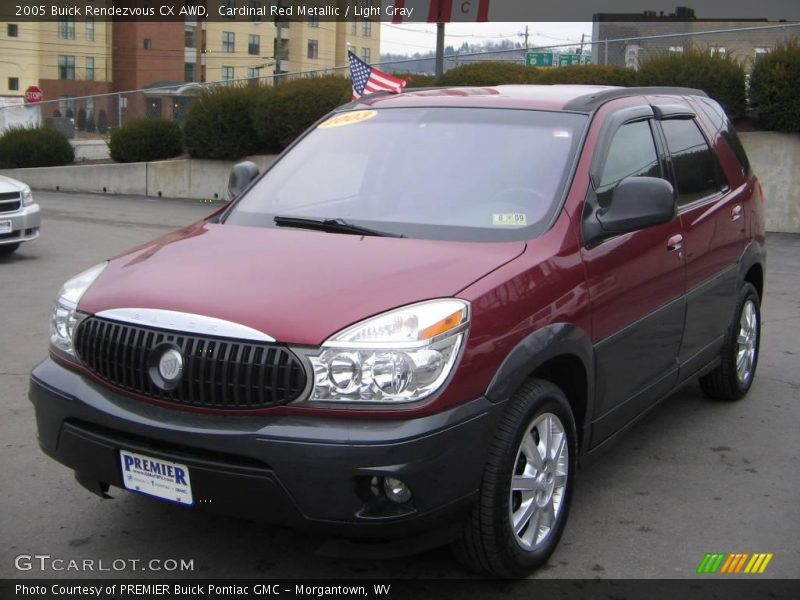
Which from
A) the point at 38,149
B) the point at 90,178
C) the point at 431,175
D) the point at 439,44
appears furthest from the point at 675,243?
the point at 38,149

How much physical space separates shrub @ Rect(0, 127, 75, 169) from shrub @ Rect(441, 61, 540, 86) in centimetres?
1130

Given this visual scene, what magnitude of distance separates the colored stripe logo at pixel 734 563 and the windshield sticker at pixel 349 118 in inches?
105

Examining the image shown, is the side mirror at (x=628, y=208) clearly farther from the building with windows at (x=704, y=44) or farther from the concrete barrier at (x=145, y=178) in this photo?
the concrete barrier at (x=145, y=178)

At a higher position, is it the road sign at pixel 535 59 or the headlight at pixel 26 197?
the road sign at pixel 535 59

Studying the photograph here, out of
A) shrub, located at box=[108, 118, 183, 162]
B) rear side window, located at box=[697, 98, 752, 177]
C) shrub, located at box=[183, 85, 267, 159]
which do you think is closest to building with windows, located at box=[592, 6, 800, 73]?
shrub, located at box=[183, 85, 267, 159]

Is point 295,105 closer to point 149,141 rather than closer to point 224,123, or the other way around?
point 224,123

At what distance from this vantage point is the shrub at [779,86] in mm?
15039

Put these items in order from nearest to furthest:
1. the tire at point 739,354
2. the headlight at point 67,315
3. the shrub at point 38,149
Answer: the headlight at point 67,315
the tire at point 739,354
the shrub at point 38,149

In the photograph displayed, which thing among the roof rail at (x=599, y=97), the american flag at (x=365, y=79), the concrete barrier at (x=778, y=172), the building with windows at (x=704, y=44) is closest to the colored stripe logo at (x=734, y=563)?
the roof rail at (x=599, y=97)

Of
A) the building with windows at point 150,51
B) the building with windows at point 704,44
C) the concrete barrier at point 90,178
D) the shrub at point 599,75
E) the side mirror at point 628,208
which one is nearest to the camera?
the side mirror at point 628,208

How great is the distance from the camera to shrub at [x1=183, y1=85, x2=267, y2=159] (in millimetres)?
21047

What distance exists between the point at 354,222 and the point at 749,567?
2150mm

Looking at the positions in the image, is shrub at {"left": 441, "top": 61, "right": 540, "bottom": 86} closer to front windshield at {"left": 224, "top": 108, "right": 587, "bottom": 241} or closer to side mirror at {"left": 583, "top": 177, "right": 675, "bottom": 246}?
front windshield at {"left": 224, "top": 108, "right": 587, "bottom": 241}

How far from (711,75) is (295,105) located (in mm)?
8445
